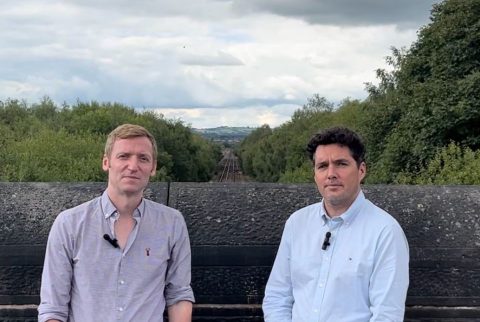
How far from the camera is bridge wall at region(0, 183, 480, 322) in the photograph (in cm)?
347

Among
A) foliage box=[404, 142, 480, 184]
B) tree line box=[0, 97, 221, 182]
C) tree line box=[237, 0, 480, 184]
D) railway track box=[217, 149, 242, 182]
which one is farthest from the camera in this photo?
railway track box=[217, 149, 242, 182]

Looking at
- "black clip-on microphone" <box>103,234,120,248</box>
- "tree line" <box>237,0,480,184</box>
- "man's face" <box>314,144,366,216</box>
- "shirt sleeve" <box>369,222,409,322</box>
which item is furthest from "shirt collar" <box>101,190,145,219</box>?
"tree line" <box>237,0,480,184</box>

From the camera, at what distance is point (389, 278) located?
2812 mm

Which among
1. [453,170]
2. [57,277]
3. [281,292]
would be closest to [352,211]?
[281,292]

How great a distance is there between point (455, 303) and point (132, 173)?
194cm

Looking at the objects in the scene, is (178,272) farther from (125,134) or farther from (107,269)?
(125,134)

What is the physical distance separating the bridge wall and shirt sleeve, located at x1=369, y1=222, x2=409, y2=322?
0.71 m

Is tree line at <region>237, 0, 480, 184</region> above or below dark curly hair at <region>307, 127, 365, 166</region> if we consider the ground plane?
above

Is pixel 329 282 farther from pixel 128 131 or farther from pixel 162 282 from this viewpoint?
pixel 128 131

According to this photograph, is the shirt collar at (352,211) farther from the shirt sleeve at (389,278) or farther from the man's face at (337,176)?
the shirt sleeve at (389,278)

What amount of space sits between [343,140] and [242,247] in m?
0.90

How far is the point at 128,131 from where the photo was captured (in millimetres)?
3004

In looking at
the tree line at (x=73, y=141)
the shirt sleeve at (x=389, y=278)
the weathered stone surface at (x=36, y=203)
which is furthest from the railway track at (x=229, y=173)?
the shirt sleeve at (x=389, y=278)

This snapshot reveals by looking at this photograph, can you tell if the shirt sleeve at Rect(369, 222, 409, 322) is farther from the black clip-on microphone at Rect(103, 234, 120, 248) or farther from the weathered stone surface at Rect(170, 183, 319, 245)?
the black clip-on microphone at Rect(103, 234, 120, 248)
